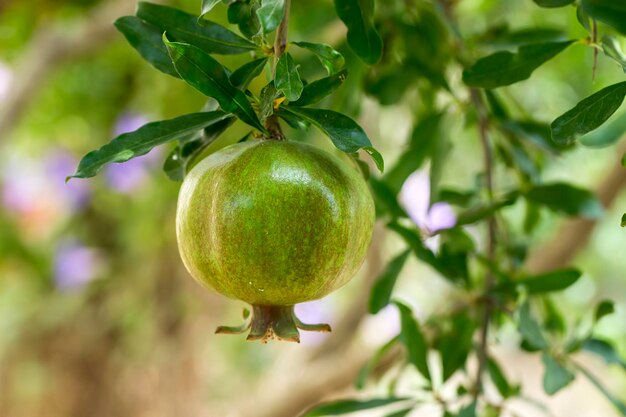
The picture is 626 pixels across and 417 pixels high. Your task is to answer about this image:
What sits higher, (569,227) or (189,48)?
(189,48)

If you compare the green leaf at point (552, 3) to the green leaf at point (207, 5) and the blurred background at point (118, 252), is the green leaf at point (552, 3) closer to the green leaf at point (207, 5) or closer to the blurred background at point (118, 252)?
the green leaf at point (207, 5)

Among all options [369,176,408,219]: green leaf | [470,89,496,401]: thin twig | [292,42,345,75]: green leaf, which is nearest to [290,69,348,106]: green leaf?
[292,42,345,75]: green leaf

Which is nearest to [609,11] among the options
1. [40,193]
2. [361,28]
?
[361,28]

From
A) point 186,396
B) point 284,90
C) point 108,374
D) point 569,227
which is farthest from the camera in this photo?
point 108,374

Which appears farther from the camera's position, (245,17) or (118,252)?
(118,252)

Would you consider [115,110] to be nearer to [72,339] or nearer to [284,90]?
[72,339]

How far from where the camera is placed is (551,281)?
667 mm

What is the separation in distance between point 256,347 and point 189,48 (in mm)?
2006

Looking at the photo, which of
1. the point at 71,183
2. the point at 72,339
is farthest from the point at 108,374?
the point at 71,183

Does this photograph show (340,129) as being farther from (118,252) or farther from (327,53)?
(118,252)

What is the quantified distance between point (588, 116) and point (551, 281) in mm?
260

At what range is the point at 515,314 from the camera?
2.25 feet

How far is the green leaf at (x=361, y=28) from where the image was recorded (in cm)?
47

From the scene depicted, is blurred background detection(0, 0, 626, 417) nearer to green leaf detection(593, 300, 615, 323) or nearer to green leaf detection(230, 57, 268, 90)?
green leaf detection(593, 300, 615, 323)
